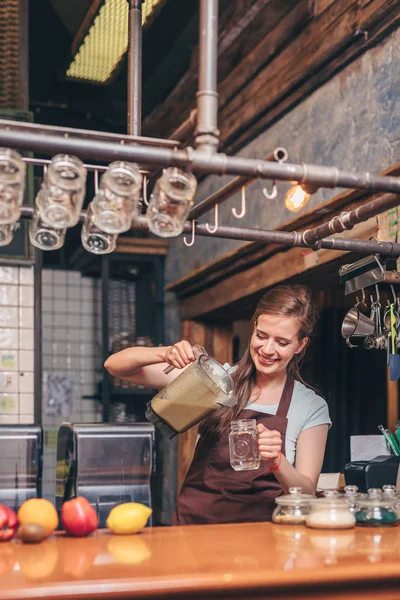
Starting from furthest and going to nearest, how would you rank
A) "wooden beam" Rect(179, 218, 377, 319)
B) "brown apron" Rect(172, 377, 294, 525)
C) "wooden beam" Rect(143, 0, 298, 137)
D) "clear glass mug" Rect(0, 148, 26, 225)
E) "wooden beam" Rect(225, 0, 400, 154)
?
"wooden beam" Rect(143, 0, 298, 137) < "wooden beam" Rect(179, 218, 377, 319) < "wooden beam" Rect(225, 0, 400, 154) < "brown apron" Rect(172, 377, 294, 525) < "clear glass mug" Rect(0, 148, 26, 225)

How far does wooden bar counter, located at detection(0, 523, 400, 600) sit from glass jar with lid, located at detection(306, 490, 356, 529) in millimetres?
128

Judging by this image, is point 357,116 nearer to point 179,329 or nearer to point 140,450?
point 140,450

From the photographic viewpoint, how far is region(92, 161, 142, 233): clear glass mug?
166 centimetres

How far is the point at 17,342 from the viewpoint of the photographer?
14.4ft

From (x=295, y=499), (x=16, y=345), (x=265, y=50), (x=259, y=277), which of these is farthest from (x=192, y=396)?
(x=265, y=50)

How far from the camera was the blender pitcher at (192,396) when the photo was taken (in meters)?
2.28

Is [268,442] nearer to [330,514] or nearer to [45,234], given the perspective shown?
[330,514]

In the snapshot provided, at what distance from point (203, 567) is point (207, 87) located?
1.07 m

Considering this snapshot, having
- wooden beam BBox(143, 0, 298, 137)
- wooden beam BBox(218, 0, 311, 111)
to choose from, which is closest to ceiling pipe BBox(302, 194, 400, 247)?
wooden beam BBox(218, 0, 311, 111)

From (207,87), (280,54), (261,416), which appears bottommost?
(261,416)

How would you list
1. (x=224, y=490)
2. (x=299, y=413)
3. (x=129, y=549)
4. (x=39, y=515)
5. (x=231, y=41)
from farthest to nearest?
(x=231, y=41), (x=299, y=413), (x=224, y=490), (x=39, y=515), (x=129, y=549)

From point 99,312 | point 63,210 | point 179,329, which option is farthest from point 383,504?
point 99,312

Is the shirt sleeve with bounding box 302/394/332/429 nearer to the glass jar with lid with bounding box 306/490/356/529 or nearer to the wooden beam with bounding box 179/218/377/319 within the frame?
the glass jar with lid with bounding box 306/490/356/529

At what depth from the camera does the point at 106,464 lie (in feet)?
7.65
